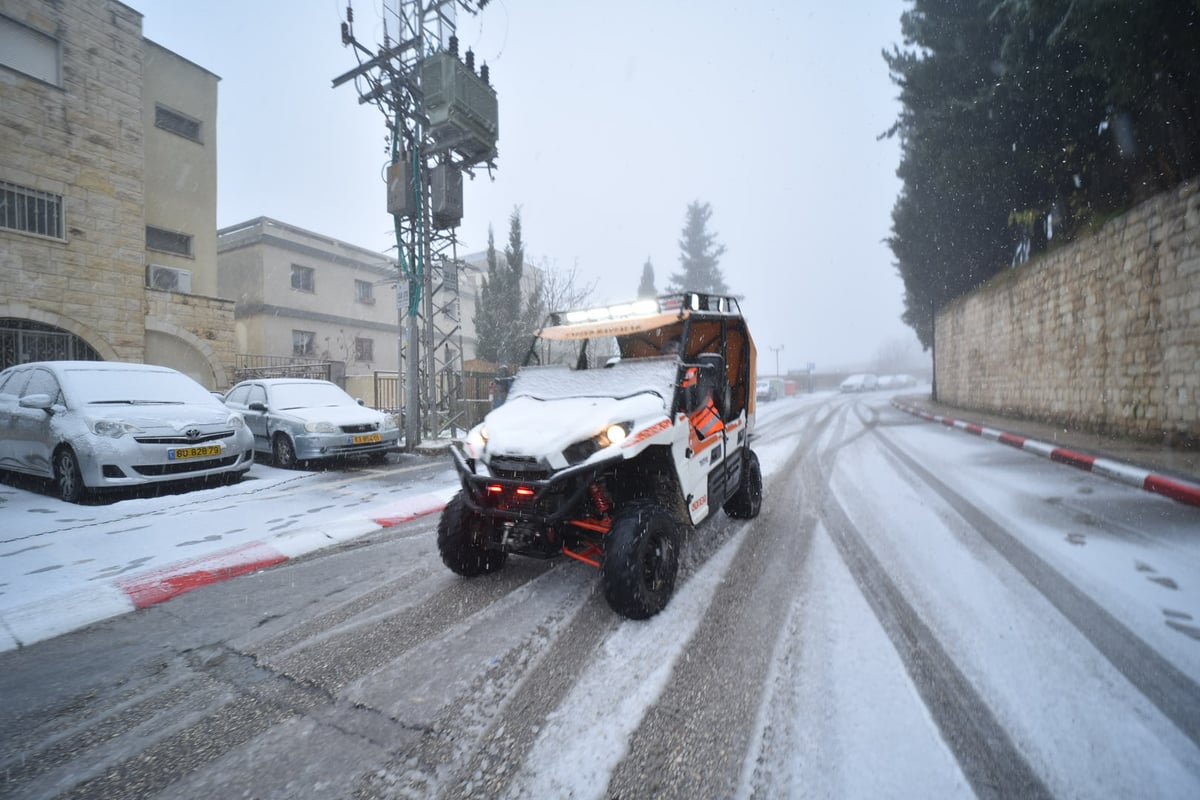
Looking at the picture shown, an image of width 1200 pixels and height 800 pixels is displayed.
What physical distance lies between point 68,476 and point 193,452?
1186mm

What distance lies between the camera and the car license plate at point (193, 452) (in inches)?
225

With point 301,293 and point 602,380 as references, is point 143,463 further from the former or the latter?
point 301,293

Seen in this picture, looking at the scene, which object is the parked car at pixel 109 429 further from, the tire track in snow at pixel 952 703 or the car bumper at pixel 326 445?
the tire track in snow at pixel 952 703

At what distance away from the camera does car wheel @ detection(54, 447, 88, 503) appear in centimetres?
544

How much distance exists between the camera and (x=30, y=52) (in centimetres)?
1079

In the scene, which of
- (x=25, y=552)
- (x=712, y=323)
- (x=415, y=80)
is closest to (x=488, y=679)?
(x=712, y=323)

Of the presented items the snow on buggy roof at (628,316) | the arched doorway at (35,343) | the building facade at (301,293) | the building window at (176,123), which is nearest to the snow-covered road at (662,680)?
the snow on buggy roof at (628,316)

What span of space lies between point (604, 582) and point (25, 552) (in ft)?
16.4

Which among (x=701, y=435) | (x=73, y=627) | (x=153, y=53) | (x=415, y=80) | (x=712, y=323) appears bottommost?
(x=73, y=627)

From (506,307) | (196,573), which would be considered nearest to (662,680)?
(196,573)

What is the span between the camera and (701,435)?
3666mm

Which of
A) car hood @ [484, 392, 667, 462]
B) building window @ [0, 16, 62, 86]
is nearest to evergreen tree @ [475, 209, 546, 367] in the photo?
building window @ [0, 16, 62, 86]

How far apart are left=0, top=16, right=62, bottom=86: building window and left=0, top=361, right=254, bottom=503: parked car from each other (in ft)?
30.4

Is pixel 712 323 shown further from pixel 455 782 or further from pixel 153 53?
pixel 153 53
